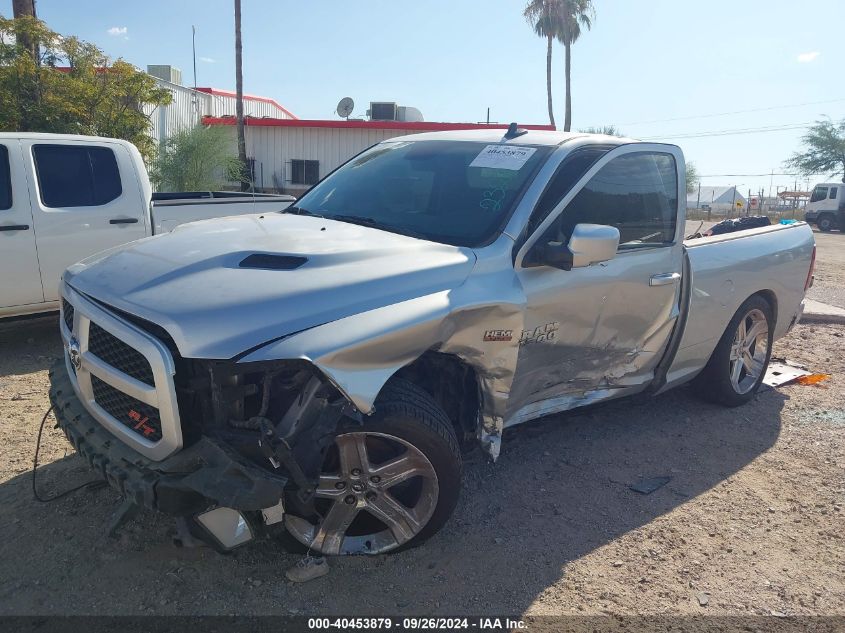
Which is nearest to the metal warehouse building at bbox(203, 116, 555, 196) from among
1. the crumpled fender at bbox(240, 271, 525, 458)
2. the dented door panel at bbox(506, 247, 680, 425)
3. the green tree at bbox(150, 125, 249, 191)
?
the green tree at bbox(150, 125, 249, 191)

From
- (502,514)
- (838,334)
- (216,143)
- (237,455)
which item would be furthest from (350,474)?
(216,143)

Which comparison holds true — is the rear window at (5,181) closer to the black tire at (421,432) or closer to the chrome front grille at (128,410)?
the chrome front grille at (128,410)

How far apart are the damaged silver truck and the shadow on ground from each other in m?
0.21

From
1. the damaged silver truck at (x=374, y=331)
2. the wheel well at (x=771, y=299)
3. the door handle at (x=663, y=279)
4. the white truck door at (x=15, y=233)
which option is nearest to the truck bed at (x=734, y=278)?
the wheel well at (x=771, y=299)

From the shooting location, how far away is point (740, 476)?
4.26 meters

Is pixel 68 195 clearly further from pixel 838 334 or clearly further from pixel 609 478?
pixel 838 334

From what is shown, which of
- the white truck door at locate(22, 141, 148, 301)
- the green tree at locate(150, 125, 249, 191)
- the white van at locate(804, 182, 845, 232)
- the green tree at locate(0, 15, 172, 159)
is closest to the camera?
the white truck door at locate(22, 141, 148, 301)

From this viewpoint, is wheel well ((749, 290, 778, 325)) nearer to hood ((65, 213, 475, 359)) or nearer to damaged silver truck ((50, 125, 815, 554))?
damaged silver truck ((50, 125, 815, 554))

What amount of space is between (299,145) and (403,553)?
76.0 ft

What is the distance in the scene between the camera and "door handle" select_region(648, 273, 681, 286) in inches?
163

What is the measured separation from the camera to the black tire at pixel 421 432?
2.83 m

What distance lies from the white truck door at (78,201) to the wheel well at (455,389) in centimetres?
408

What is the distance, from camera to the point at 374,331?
271 cm

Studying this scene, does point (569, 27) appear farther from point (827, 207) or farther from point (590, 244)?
point (590, 244)
